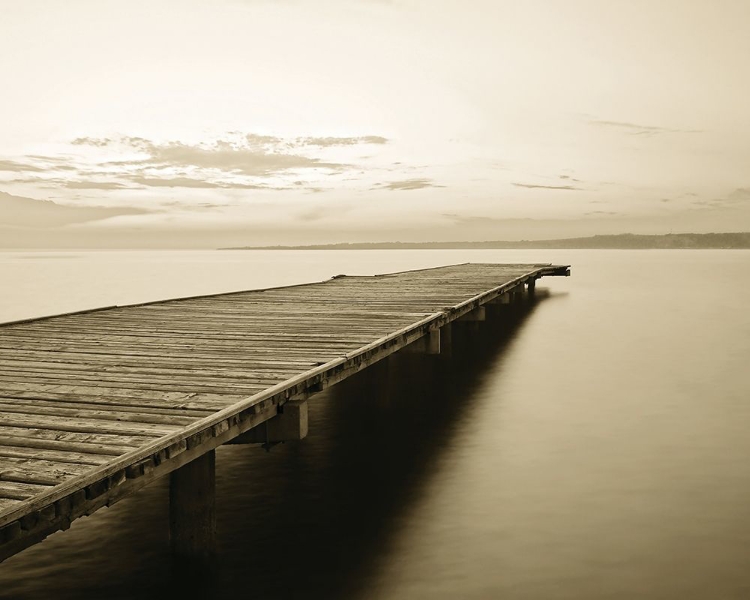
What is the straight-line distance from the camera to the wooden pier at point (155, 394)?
12.7ft

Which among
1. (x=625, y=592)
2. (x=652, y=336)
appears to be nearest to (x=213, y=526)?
(x=625, y=592)

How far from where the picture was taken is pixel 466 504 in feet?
27.7

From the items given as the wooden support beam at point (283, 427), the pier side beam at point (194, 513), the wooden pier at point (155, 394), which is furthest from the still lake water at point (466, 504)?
the wooden pier at point (155, 394)

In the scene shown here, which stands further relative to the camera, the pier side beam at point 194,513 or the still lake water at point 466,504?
the still lake water at point 466,504

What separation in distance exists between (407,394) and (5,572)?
850 cm

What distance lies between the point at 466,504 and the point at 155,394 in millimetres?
4230

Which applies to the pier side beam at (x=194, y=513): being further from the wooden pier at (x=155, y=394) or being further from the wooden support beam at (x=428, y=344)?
the wooden support beam at (x=428, y=344)

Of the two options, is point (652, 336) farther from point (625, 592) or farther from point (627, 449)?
point (625, 592)

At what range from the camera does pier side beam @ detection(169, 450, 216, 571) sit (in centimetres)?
555

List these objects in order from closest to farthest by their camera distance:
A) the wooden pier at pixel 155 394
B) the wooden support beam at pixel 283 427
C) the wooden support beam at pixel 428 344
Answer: the wooden pier at pixel 155 394, the wooden support beam at pixel 283 427, the wooden support beam at pixel 428 344

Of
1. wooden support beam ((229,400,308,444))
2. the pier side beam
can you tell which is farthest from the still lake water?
wooden support beam ((229,400,308,444))

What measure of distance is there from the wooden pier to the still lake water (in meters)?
1.32

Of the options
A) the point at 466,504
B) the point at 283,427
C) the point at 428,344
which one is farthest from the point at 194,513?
the point at 428,344

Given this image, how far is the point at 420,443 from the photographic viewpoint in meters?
10.7
